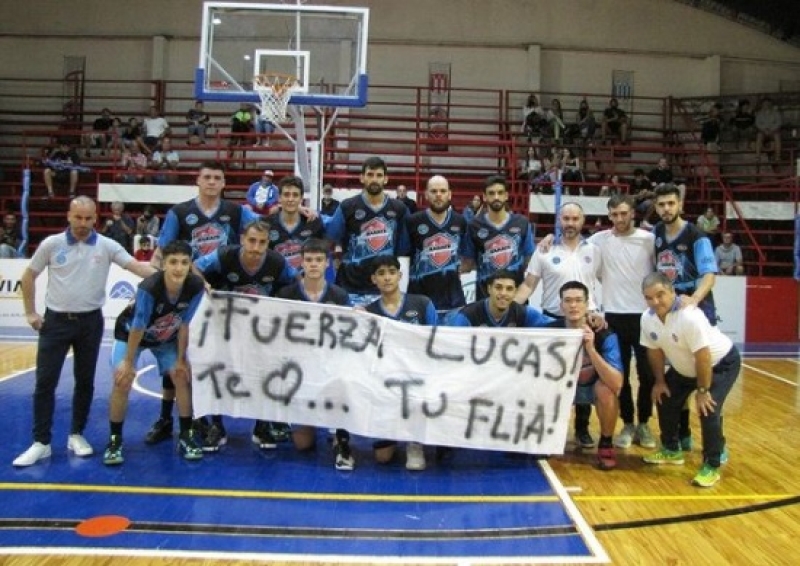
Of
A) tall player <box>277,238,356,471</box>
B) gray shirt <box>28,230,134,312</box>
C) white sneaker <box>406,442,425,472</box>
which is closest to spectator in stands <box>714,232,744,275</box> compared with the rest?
white sneaker <box>406,442,425,472</box>

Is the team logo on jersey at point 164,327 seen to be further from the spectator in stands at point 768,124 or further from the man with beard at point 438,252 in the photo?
the spectator in stands at point 768,124

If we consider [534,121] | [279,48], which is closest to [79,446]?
[279,48]

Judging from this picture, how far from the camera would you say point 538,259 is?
577cm

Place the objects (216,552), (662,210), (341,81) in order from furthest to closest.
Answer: (341,81) < (662,210) < (216,552)

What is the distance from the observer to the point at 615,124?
1873 cm

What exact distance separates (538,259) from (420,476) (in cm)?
204

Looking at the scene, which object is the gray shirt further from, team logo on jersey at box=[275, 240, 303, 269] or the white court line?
the white court line

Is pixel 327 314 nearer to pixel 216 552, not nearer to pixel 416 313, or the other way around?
pixel 416 313

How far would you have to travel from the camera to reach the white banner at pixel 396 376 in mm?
5004

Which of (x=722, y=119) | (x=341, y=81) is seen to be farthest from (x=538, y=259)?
(x=722, y=119)

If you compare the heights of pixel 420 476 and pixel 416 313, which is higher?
pixel 416 313

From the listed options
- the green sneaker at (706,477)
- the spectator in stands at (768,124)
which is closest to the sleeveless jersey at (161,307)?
the green sneaker at (706,477)

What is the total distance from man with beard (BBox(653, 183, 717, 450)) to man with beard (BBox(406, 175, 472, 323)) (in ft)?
5.05

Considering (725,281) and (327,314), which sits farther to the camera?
(725,281)
